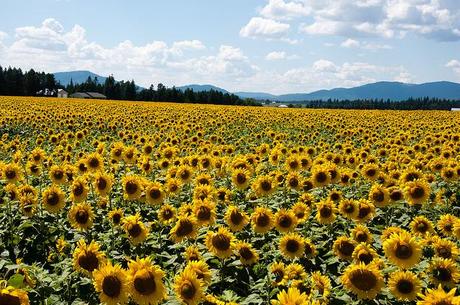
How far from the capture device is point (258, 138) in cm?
1948

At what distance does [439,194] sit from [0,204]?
7.82 metres

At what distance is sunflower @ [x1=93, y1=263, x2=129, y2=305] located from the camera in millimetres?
4004

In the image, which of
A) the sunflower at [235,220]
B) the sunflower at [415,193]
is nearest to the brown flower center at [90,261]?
the sunflower at [235,220]

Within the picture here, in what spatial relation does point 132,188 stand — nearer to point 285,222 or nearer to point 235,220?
point 235,220

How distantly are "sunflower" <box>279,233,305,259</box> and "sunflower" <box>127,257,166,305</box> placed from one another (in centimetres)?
223

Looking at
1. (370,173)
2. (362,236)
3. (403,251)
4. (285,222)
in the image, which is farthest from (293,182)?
(403,251)

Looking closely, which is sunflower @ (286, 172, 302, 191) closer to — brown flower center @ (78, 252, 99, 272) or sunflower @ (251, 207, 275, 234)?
sunflower @ (251, 207, 275, 234)

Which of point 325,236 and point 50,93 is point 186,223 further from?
point 50,93

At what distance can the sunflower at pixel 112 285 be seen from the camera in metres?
4.00

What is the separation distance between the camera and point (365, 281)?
4.49m

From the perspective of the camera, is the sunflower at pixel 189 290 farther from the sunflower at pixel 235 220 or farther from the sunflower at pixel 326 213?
the sunflower at pixel 326 213

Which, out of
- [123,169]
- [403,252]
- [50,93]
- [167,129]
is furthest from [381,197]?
[50,93]

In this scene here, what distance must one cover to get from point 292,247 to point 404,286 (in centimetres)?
156

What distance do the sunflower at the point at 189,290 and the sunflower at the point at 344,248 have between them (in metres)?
2.26
